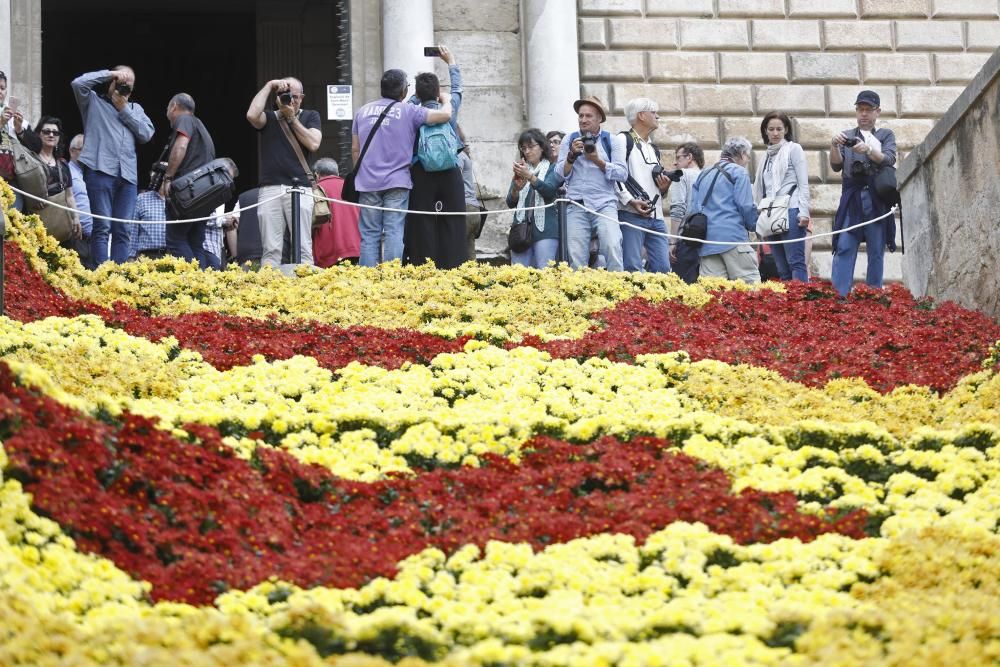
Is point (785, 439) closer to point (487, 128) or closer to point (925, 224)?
point (925, 224)

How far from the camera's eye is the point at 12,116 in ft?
49.3

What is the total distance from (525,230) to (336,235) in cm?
156

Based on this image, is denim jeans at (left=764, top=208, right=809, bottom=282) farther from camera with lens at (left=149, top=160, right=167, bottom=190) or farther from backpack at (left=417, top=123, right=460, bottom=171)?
camera with lens at (left=149, top=160, right=167, bottom=190)

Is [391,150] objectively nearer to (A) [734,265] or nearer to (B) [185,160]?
(B) [185,160]

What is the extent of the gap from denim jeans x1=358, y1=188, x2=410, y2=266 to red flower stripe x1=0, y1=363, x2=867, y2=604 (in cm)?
617

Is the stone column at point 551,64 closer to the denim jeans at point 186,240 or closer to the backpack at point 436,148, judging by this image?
the backpack at point 436,148

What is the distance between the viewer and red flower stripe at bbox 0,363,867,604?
7.35 m

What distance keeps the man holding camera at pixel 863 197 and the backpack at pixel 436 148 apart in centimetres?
325

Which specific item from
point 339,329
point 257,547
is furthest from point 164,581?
point 339,329

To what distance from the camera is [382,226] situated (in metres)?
15.3

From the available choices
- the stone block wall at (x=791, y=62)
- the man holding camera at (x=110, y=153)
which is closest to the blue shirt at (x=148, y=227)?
the man holding camera at (x=110, y=153)

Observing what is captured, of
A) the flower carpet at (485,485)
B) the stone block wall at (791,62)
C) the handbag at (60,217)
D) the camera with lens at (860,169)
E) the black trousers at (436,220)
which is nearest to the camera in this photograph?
the flower carpet at (485,485)

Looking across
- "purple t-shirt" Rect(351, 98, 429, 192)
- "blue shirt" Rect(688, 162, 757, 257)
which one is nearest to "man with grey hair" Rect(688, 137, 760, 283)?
"blue shirt" Rect(688, 162, 757, 257)

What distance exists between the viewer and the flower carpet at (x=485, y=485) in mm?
6520
